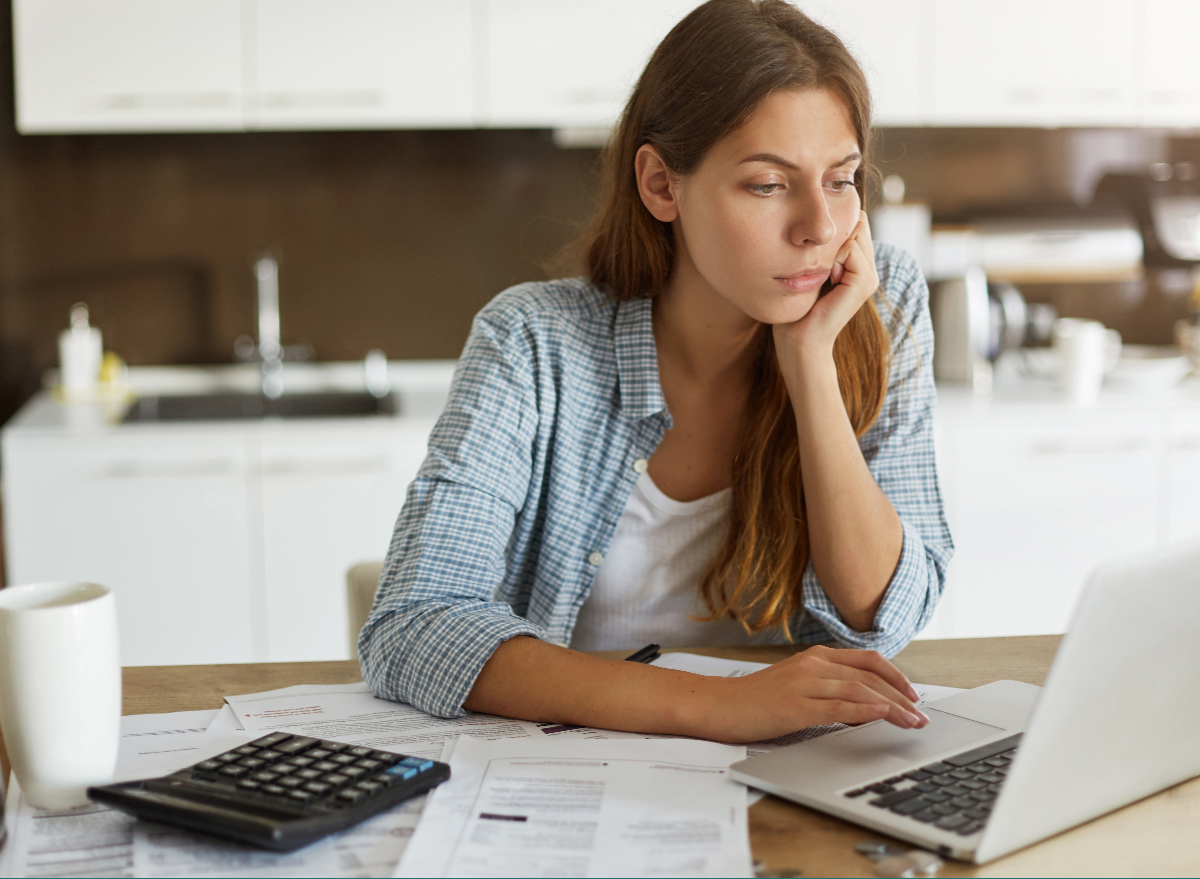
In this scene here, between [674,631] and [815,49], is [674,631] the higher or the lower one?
the lower one

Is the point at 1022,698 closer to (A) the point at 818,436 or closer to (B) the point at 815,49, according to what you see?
(A) the point at 818,436

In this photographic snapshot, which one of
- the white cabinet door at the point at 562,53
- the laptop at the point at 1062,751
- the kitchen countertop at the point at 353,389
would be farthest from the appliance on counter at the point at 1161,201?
the laptop at the point at 1062,751

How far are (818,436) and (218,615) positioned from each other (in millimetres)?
1787

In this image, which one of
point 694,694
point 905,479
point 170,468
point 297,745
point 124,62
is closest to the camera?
point 297,745

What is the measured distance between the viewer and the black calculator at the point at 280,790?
695mm

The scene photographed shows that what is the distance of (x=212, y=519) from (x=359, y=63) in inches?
43.3

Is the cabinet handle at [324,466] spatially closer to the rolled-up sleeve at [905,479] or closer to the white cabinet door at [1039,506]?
the white cabinet door at [1039,506]

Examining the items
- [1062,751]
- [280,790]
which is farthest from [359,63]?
[1062,751]

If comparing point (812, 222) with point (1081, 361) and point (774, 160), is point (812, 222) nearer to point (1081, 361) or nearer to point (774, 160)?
point (774, 160)

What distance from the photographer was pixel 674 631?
135 centimetres

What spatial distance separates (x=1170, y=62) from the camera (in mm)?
2918

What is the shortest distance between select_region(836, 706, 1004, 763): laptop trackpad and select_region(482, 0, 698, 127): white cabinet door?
2.09 metres

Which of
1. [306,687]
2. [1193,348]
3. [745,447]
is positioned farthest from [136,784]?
[1193,348]

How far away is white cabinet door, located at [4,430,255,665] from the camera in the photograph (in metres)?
2.50
